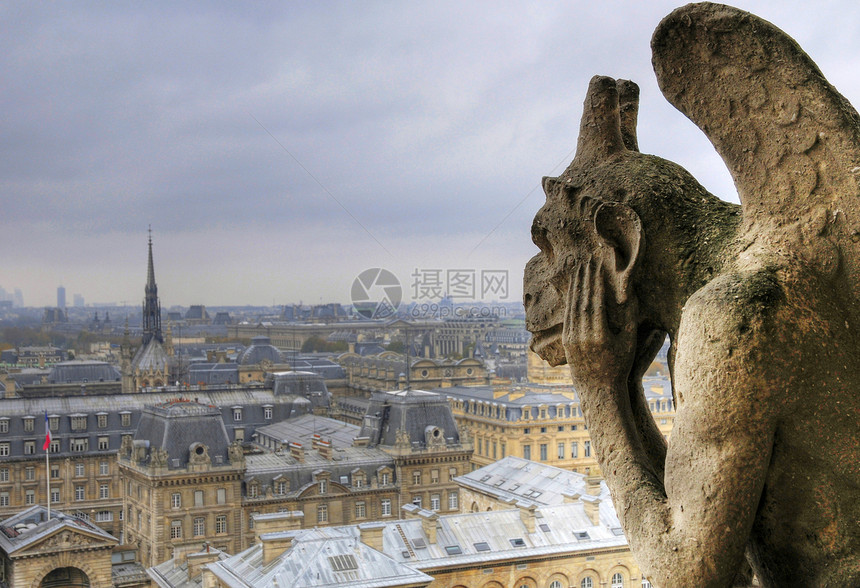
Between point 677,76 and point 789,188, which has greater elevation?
point 677,76

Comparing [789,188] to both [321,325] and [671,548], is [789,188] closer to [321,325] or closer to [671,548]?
[671,548]

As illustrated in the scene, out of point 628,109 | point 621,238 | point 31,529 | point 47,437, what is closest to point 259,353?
point 47,437

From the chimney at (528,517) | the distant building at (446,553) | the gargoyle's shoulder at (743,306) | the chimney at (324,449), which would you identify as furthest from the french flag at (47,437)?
the gargoyle's shoulder at (743,306)

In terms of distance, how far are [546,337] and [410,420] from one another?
46873 millimetres

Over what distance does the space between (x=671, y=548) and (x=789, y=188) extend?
1.35 metres

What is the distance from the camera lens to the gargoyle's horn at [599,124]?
13.1 feet

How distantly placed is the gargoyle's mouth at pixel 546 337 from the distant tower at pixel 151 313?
72316mm

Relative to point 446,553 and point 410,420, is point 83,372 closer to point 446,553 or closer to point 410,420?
point 410,420

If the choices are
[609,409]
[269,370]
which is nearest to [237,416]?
[269,370]

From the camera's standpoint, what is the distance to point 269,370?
6975 centimetres

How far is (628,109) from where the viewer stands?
4.42 meters

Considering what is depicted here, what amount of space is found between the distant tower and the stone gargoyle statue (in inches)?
2867

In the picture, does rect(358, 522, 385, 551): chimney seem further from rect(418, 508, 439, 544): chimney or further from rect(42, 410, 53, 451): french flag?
rect(42, 410, 53, 451): french flag

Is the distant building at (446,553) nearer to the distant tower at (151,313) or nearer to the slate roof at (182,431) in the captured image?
the slate roof at (182,431)
